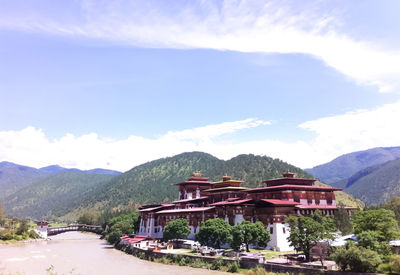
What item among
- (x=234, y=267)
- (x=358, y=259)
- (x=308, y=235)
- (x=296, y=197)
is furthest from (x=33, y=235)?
(x=358, y=259)

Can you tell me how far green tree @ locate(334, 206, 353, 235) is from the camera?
58.6 metres

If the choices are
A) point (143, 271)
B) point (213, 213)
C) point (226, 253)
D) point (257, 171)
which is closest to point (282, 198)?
point (213, 213)

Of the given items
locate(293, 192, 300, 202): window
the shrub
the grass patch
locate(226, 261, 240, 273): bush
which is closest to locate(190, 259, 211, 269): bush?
locate(226, 261, 240, 273): bush

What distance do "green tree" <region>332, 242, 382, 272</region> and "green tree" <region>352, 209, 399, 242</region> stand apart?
8246 mm

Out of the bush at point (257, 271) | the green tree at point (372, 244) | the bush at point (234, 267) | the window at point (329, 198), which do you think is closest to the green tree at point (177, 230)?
the bush at point (234, 267)

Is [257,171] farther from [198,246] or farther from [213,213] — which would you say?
[198,246]

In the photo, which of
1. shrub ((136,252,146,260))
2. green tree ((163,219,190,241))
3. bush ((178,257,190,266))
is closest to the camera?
bush ((178,257,190,266))

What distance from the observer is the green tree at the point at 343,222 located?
58.6m

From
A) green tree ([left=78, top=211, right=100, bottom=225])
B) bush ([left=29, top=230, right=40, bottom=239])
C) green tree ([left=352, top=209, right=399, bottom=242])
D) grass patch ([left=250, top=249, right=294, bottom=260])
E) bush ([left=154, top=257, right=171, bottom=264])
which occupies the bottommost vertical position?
bush ([left=154, top=257, right=171, bottom=264])

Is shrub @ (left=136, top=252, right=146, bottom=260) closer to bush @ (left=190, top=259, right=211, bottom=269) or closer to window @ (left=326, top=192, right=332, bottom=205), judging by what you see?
bush @ (left=190, top=259, right=211, bottom=269)

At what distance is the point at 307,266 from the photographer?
39.0 m

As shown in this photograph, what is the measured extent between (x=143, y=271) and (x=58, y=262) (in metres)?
23.9

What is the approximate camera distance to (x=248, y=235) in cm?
5403

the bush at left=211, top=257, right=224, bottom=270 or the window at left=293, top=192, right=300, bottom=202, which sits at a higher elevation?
the window at left=293, top=192, right=300, bottom=202
